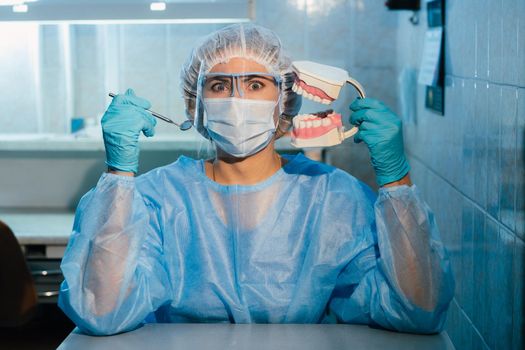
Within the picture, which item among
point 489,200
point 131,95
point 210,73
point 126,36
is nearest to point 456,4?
point 489,200

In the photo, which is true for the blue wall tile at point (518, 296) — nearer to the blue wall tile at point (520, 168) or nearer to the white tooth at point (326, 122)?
the blue wall tile at point (520, 168)

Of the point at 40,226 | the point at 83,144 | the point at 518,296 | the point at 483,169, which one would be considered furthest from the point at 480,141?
the point at 83,144

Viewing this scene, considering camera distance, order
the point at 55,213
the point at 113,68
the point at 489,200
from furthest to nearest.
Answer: the point at 113,68 < the point at 55,213 < the point at 489,200

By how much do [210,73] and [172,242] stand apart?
0.39 m

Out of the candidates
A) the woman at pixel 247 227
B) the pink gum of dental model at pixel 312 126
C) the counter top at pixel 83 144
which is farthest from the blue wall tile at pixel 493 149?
the counter top at pixel 83 144

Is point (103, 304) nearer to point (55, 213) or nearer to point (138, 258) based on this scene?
point (138, 258)

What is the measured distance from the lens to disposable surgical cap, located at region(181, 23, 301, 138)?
1.92 meters

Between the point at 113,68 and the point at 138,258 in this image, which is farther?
the point at 113,68

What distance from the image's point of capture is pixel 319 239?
6.18 feet

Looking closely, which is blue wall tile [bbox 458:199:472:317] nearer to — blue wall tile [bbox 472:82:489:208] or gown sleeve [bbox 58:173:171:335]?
blue wall tile [bbox 472:82:489:208]

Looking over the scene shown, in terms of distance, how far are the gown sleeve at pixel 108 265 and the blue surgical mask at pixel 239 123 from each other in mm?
231

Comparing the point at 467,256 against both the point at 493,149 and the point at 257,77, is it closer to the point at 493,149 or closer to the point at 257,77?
the point at 493,149

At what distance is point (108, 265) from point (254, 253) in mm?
342

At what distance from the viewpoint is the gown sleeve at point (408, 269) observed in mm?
1695
